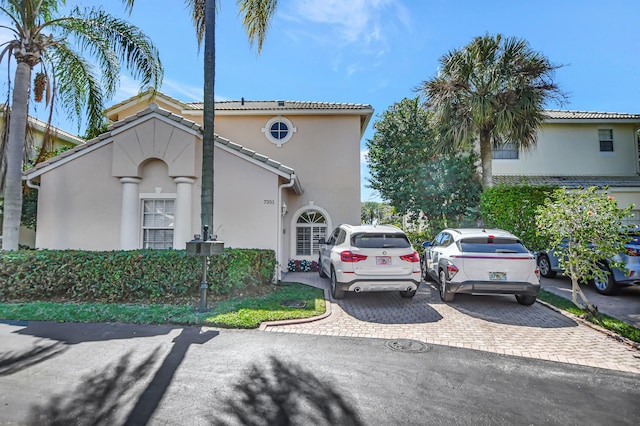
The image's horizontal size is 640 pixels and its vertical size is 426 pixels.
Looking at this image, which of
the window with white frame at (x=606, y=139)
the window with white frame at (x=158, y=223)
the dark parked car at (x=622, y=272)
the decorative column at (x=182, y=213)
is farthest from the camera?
the window with white frame at (x=606, y=139)

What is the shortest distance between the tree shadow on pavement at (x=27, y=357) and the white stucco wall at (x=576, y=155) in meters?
19.6

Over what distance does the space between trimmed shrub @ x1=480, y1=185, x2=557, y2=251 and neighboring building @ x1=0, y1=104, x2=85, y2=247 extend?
15078 millimetres

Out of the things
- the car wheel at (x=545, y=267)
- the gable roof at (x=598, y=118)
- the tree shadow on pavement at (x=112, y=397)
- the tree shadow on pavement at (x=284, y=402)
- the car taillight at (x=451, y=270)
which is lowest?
the tree shadow on pavement at (x=284, y=402)

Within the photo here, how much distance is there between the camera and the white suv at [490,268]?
7176mm

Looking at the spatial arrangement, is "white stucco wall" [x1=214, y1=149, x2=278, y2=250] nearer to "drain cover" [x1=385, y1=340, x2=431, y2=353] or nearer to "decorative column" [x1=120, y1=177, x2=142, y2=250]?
"decorative column" [x1=120, y1=177, x2=142, y2=250]

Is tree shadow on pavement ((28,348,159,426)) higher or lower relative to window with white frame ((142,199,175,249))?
lower

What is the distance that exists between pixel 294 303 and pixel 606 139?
20.8 m

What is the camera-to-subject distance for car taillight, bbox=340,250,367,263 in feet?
24.3

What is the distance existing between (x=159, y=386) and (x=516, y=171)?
19838 mm

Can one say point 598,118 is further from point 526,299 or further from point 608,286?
point 526,299

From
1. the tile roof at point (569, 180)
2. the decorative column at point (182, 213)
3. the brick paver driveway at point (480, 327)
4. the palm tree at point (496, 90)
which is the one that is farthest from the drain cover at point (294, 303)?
the tile roof at point (569, 180)

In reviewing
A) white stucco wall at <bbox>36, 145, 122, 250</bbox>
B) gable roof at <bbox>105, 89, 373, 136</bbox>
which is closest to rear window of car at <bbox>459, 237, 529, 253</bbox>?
gable roof at <bbox>105, 89, 373, 136</bbox>

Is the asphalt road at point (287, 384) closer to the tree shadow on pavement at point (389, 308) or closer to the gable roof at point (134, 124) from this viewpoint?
the tree shadow on pavement at point (389, 308)

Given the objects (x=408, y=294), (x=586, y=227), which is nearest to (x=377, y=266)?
(x=408, y=294)
